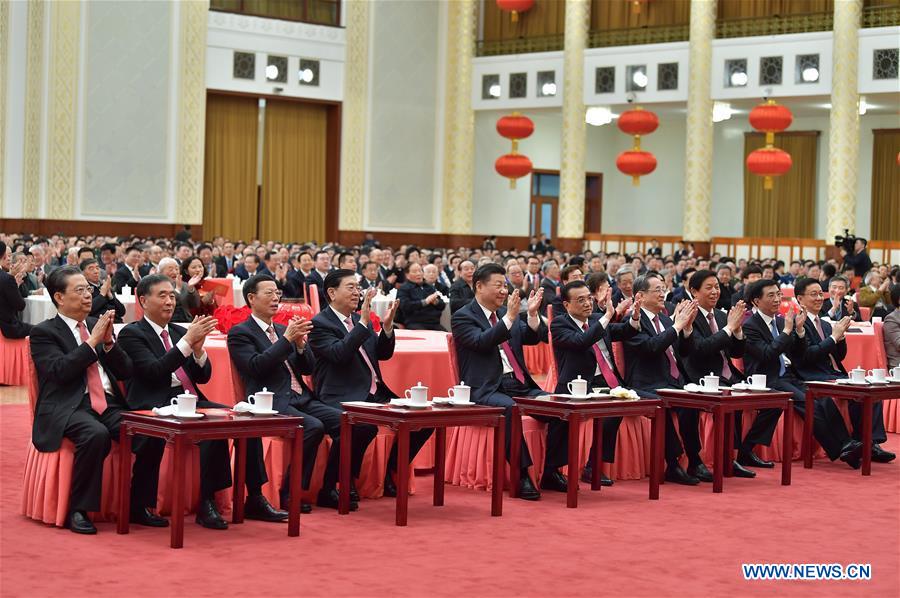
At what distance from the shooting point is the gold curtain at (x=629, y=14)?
23047 mm

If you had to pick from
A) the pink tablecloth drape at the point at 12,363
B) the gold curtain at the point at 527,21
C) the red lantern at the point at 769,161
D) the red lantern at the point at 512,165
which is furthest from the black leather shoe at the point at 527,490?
the gold curtain at the point at 527,21

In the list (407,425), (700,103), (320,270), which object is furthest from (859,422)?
(700,103)

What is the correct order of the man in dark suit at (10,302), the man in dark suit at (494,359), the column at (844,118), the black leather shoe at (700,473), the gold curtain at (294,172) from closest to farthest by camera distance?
the man in dark suit at (494,359)
the black leather shoe at (700,473)
the man in dark suit at (10,302)
the column at (844,118)
the gold curtain at (294,172)

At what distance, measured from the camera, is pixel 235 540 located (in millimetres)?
5156

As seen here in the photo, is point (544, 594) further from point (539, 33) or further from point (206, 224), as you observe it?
point (539, 33)

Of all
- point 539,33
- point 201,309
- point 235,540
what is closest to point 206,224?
point 539,33

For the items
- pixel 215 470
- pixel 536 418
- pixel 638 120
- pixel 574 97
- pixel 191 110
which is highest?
pixel 574 97

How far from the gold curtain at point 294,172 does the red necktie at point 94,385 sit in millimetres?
18441

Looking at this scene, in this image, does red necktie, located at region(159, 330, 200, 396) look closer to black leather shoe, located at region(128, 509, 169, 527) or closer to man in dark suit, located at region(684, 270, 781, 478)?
black leather shoe, located at region(128, 509, 169, 527)

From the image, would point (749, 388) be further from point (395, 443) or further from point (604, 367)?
point (395, 443)

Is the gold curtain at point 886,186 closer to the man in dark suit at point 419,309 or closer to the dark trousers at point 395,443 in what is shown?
the man in dark suit at point 419,309

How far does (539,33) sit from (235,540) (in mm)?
20491

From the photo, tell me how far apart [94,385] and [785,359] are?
14.0 feet

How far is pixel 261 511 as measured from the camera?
18.3 feet
